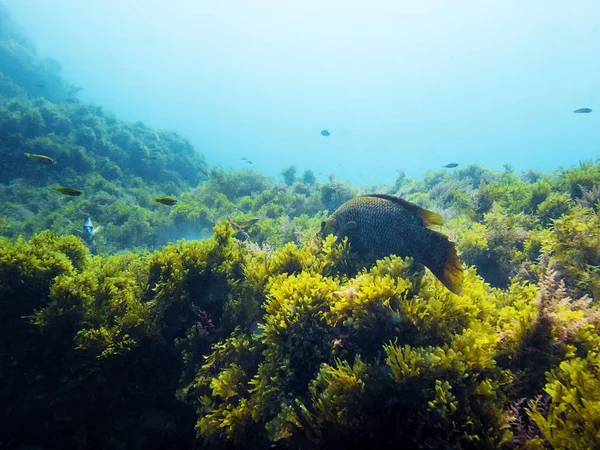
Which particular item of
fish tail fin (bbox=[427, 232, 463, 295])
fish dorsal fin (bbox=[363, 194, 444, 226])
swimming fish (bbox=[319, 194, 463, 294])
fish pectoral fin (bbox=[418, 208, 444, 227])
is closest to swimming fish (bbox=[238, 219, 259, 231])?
swimming fish (bbox=[319, 194, 463, 294])

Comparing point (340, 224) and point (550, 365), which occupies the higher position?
point (340, 224)

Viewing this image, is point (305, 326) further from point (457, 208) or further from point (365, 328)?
point (457, 208)

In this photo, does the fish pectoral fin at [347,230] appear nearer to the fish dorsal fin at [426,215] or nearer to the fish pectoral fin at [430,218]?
the fish dorsal fin at [426,215]

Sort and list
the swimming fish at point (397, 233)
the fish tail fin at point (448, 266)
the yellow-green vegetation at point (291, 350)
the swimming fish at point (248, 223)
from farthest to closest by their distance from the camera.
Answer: the swimming fish at point (248, 223) < the swimming fish at point (397, 233) < the fish tail fin at point (448, 266) < the yellow-green vegetation at point (291, 350)

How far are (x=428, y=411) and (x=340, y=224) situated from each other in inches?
83.6

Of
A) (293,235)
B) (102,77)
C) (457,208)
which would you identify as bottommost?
(293,235)

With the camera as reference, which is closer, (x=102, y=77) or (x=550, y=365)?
(x=550, y=365)

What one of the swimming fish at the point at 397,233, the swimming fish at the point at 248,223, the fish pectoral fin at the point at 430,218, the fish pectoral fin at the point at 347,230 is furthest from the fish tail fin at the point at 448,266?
the swimming fish at the point at 248,223

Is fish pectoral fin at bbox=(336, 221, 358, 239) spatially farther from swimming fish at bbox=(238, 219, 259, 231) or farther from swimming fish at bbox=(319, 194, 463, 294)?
swimming fish at bbox=(238, 219, 259, 231)

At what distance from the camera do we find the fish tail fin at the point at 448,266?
2.54 meters

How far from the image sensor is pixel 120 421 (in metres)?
2.76

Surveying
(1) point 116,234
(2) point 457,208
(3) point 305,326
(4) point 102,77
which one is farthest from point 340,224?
(4) point 102,77

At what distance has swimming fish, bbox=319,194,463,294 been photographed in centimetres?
269

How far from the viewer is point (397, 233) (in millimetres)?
3014
